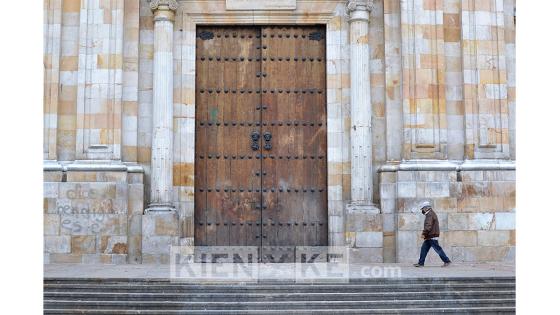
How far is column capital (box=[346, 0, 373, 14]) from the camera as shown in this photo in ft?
50.1

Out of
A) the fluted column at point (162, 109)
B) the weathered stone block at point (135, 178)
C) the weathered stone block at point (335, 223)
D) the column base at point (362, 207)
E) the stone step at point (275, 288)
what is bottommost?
the stone step at point (275, 288)

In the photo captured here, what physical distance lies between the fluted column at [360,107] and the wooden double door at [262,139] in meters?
0.71

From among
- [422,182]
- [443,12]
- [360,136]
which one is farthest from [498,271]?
[443,12]

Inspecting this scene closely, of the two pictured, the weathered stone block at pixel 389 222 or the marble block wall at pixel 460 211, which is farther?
the weathered stone block at pixel 389 222

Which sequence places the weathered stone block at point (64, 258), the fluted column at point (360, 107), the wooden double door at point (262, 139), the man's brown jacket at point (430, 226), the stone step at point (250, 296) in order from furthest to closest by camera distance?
the wooden double door at point (262, 139), the fluted column at point (360, 107), the weathered stone block at point (64, 258), the man's brown jacket at point (430, 226), the stone step at point (250, 296)

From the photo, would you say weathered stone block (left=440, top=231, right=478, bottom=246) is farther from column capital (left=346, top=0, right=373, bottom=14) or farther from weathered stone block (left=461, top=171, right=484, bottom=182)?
column capital (left=346, top=0, right=373, bottom=14)

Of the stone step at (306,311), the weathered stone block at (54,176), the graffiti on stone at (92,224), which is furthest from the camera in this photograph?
the weathered stone block at (54,176)

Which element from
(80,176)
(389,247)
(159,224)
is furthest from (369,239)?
(80,176)

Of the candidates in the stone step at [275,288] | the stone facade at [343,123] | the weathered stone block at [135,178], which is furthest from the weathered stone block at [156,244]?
the stone step at [275,288]

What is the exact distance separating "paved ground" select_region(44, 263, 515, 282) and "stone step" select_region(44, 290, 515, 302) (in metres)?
0.67

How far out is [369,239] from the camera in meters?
14.6

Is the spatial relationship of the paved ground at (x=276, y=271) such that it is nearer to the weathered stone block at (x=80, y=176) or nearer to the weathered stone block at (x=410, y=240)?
the weathered stone block at (x=410, y=240)

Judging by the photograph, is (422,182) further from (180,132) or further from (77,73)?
(77,73)

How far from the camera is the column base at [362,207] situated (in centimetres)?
1471
